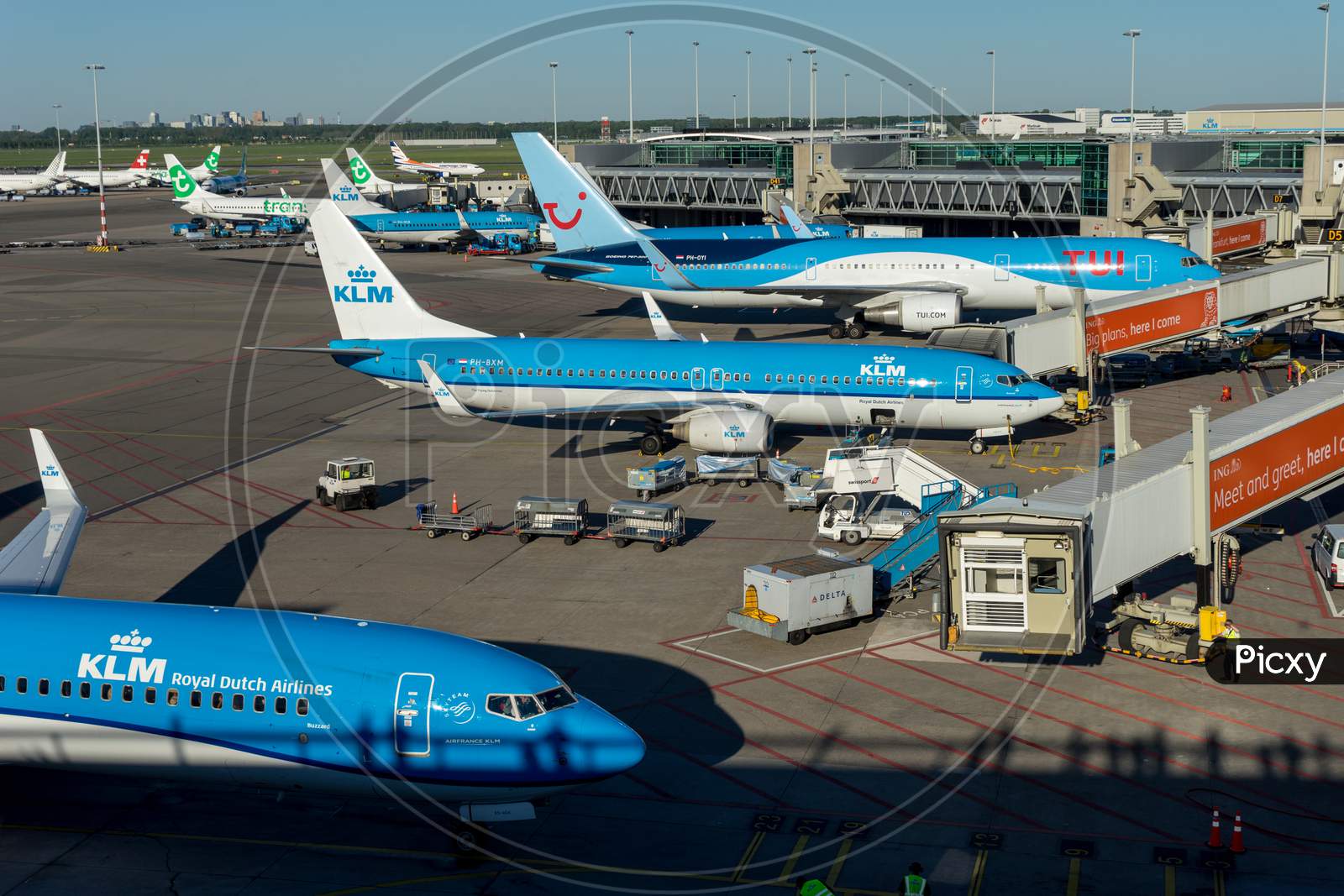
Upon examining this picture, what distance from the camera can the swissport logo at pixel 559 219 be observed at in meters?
85.8

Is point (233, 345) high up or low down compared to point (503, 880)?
up

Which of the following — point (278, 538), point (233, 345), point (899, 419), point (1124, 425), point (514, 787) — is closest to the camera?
point (514, 787)

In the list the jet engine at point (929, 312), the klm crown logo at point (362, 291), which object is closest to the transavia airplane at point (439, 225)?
the jet engine at point (929, 312)

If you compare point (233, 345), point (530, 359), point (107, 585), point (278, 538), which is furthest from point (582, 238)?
point (107, 585)

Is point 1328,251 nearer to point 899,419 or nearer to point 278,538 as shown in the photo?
point 899,419

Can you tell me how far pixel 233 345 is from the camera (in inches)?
3174

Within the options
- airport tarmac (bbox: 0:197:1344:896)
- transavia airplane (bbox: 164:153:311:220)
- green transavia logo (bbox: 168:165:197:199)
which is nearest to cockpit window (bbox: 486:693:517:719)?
airport tarmac (bbox: 0:197:1344:896)

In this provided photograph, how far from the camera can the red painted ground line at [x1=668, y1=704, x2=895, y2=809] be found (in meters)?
26.6

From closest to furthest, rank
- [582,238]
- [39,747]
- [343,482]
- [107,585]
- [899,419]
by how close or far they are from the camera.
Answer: [39,747], [107,585], [343,482], [899,419], [582,238]

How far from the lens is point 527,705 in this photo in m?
23.6

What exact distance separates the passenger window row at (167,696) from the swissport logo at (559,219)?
63.9m

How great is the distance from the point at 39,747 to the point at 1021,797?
18.7m

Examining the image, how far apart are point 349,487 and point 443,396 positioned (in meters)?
6.79

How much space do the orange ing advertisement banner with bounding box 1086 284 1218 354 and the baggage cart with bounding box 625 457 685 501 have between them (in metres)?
20.7
